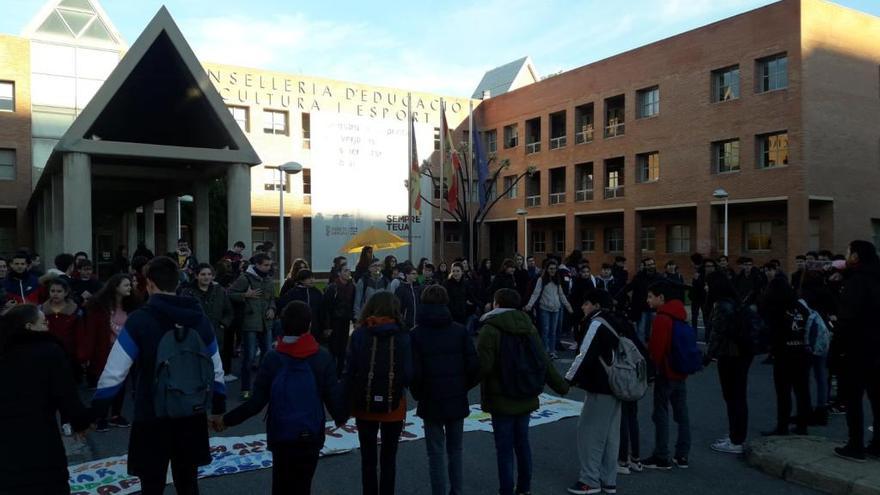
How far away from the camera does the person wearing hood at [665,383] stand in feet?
19.2

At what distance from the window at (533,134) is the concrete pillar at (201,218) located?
26.8 metres

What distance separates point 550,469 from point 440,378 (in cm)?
191

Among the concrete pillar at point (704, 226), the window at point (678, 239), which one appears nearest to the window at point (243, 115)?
the window at point (678, 239)

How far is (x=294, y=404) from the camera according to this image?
3881mm

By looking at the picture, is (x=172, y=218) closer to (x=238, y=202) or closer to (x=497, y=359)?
(x=238, y=202)

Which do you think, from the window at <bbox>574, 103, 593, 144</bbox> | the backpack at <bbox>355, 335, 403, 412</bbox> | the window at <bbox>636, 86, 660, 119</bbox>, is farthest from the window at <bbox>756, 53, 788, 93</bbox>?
the backpack at <bbox>355, 335, 403, 412</bbox>

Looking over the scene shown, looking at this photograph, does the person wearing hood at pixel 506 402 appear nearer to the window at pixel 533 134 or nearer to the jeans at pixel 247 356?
the jeans at pixel 247 356

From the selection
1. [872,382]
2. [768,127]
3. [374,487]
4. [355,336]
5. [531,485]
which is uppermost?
[768,127]

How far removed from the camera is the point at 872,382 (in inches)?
239

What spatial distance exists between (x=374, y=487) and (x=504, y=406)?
45.6 inches

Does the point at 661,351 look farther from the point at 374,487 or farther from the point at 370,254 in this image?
the point at 370,254

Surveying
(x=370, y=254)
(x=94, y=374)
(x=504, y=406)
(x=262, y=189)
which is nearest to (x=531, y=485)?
(x=504, y=406)

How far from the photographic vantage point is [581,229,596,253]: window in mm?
38219

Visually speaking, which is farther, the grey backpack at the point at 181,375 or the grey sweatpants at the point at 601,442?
the grey sweatpants at the point at 601,442
